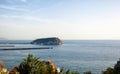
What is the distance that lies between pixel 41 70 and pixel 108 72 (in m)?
15.6

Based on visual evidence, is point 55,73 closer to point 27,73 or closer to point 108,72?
point 27,73

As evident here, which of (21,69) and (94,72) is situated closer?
(21,69)

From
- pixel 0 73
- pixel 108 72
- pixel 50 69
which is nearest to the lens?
pixel 0 73

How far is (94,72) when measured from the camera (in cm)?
8662

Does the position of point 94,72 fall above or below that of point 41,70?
below

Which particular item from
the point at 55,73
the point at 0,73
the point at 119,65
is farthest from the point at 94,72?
the point at 0,73

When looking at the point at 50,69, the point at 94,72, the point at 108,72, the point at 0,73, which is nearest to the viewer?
the point at 0,73

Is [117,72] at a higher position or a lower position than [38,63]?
lower

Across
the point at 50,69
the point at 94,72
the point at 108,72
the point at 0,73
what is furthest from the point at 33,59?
the point at 94,72

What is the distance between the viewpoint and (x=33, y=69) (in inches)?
1252

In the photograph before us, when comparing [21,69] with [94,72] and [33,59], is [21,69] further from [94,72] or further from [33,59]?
[94,72]

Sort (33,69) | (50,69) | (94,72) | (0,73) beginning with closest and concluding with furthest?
(0,73) → (33,69) → (50,69) → (94,72)

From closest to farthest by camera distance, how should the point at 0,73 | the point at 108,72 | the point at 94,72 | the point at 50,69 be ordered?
the point at 0,73 < the point at 50,69 < the point at 108,72 < the point at 94,72

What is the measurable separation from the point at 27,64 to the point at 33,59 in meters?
1.11
